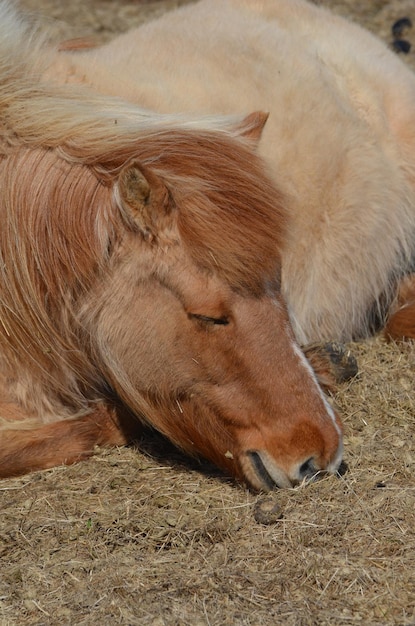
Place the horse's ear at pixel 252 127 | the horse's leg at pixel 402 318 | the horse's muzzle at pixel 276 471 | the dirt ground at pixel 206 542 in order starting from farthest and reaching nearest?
the horse's leg at pixel 402 318
the horse's ear at pixel 252 127
the horse's muzzle at pixel 276 471
the dirt ground at pixel 206 542

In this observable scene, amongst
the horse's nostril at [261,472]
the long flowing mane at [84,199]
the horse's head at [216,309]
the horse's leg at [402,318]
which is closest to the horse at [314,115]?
the horse's leg at [402,318]

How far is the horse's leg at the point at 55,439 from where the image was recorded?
12.3ft

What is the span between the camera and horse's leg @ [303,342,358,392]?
13.9 feet

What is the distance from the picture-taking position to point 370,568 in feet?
9.60

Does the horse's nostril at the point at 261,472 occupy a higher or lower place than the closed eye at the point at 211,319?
lower

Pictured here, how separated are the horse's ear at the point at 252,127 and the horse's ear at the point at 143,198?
0.57 metres

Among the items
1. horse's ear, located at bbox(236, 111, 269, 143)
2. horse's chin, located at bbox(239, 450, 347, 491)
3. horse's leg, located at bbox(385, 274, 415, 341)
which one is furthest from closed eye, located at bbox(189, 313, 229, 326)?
horse's leg, located at bbox(385, 274, 415, 341)

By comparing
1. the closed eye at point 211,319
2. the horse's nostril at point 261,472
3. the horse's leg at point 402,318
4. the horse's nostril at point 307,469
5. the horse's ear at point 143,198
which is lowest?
the horse's leg at point 402,318

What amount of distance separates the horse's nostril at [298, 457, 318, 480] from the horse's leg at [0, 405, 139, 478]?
94cm

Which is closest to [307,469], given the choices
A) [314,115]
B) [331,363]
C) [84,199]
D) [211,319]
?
[211,319]

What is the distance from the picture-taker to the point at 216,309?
3.29 m

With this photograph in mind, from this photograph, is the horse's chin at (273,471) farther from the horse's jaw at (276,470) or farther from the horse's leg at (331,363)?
the horse's leg at (331,363)

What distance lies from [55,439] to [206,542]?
925 mm

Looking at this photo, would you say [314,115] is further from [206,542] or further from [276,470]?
[206,542]
